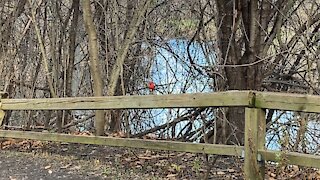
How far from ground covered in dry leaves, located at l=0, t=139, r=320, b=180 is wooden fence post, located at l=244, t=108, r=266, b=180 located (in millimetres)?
571

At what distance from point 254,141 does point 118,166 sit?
6.56 ft

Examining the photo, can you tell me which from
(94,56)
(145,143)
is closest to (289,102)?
(145,143)

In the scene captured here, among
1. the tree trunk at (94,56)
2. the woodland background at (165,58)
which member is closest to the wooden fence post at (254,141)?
the woodland background at (165,58)

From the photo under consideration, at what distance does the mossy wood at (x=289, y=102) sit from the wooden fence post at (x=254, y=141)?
0.09 meters

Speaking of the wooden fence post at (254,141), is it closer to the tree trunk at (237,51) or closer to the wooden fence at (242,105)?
the wooden fence at (242,105)

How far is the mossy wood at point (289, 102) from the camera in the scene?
375cm

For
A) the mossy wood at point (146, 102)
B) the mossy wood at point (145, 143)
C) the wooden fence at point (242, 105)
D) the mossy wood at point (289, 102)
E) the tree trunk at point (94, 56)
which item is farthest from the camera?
the tree trunk at point (94, 56)

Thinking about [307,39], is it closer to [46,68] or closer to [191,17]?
[191,17]

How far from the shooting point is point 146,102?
508cm

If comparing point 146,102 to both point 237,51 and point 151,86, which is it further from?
point 151,86

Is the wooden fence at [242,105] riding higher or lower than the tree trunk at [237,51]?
lower

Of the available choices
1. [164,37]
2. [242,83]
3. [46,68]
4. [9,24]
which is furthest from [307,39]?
[9,24]

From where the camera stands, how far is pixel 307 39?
21.3 feet

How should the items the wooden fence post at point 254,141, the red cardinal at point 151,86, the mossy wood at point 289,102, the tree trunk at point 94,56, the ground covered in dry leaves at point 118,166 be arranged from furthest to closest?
1. the red cardinal at point 151,86
2. the tree trunk at point 94,56
3. the ground covered in dry leaves at point 118,166
4. the wooden fence post at point 254,141
5. the mossy wood at point 289,102
